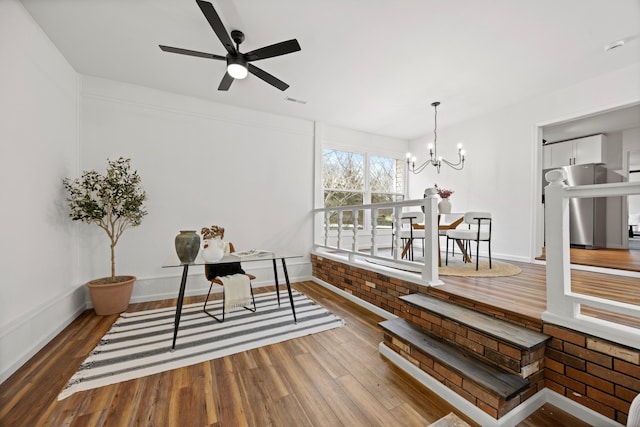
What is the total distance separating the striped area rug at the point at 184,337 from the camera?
6.14ft

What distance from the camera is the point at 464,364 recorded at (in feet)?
5.30

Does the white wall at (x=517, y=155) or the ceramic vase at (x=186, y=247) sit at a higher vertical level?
the white wall at (x=517, y=155)

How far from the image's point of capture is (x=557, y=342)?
5.02 ft

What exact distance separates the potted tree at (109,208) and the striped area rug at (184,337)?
27 centimetres

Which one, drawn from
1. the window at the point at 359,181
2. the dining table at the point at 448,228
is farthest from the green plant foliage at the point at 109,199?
the dining table at the point at 448,228

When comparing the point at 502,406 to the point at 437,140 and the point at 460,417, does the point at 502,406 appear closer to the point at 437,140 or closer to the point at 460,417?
the point at 460,417

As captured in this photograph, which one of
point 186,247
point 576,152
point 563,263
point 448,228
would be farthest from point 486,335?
point 576,152

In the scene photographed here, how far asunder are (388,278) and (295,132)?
9.62 ft

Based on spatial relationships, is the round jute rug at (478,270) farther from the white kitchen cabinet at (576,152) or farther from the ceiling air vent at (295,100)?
the white kitchen cabinet at (576,152)

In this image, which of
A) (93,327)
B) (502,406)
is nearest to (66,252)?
(93,327)

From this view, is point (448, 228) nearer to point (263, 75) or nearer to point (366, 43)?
point (366, 43)

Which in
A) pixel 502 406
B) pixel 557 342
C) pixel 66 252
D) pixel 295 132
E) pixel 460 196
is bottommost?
pixel 502 406

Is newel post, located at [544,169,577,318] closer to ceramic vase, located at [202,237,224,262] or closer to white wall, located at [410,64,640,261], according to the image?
ceramic vase, located at [202,237,224,262]

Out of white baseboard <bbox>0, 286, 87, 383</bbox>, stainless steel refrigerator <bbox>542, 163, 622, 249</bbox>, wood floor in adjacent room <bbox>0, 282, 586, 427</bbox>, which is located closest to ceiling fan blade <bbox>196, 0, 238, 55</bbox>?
wood floor in adjacent room <bbox>0, 282, 586, 427</bbox>
